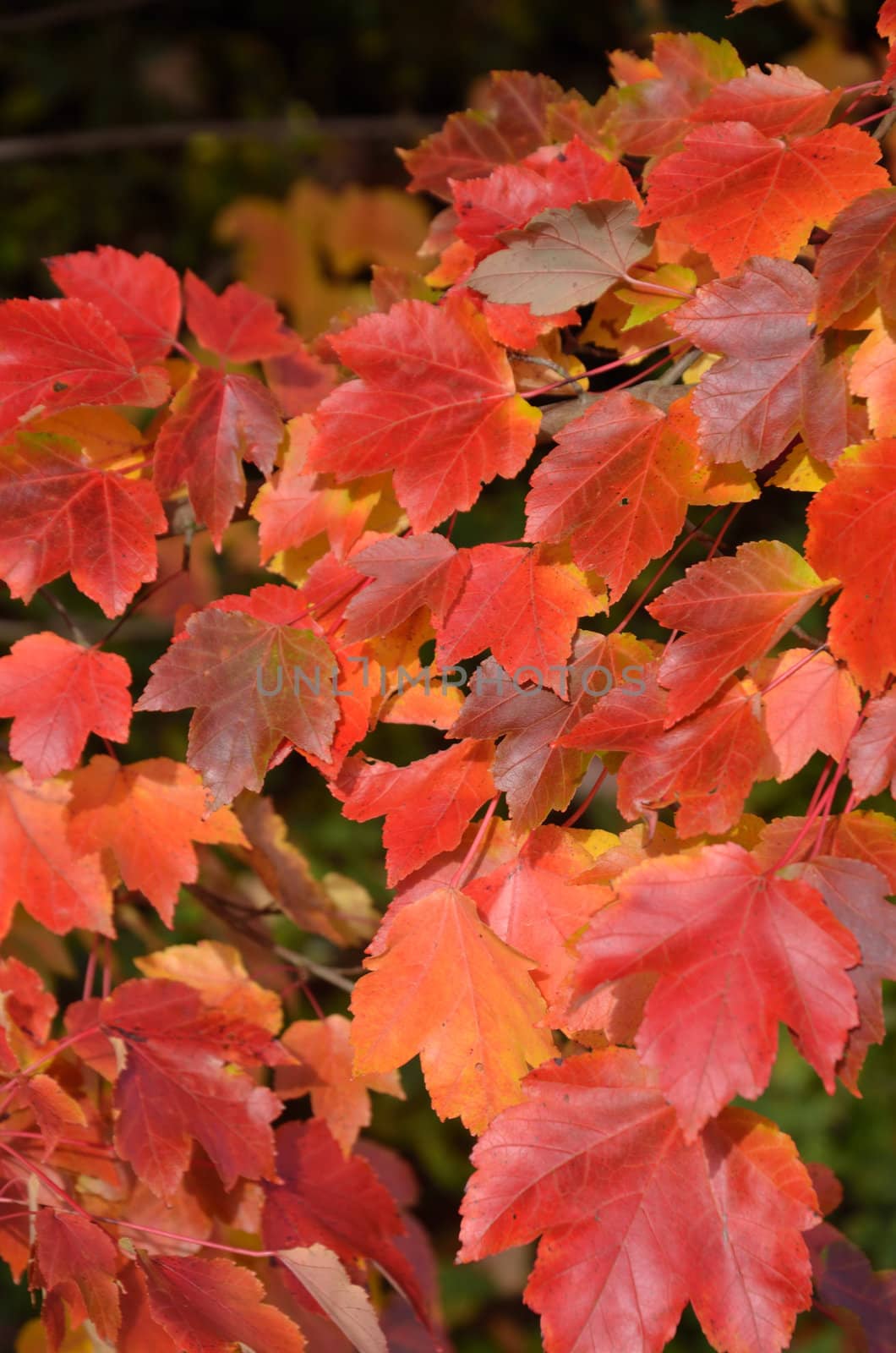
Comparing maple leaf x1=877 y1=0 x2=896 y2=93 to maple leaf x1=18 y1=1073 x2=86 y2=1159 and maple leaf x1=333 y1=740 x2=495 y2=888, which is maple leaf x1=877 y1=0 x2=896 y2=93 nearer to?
maple leaf x1=333 y1=740 x2=495 y2=888

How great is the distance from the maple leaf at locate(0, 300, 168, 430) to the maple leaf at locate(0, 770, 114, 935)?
34 centimetres

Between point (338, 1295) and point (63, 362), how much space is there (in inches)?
28.6

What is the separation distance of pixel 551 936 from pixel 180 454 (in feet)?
1.49

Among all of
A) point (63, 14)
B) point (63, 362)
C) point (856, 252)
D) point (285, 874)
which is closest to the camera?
point (856, 252)

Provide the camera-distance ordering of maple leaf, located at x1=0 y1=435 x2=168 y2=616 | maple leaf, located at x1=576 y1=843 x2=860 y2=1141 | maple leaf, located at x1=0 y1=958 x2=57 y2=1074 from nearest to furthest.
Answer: maple leaf, located at x1=576 y1=843 x2=860 y2=1141 < maple leaf, located at x1=0 y1=435 x2=168 y2=616 < maple leaf, located at x1=0 y1=958 x2=57 y2=1074

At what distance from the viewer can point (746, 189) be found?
2.57 ft

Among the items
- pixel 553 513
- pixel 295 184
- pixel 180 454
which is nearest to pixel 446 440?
pixel 553 513

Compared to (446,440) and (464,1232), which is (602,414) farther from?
(464,1232)

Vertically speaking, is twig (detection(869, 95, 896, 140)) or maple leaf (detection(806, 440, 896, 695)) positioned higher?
twig (detection(869, 95, 896, 140))

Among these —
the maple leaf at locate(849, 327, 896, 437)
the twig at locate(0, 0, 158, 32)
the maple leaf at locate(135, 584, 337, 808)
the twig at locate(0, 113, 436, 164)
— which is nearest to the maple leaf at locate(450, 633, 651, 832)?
the maple leaf at locate(135, 584, 337, 808)

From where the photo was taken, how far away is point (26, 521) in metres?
0.90

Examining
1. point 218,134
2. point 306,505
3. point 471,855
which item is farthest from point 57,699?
point 218,134

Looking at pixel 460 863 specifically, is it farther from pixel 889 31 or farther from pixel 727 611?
pixel 889 31

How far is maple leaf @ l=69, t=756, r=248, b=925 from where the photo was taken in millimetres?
1008
